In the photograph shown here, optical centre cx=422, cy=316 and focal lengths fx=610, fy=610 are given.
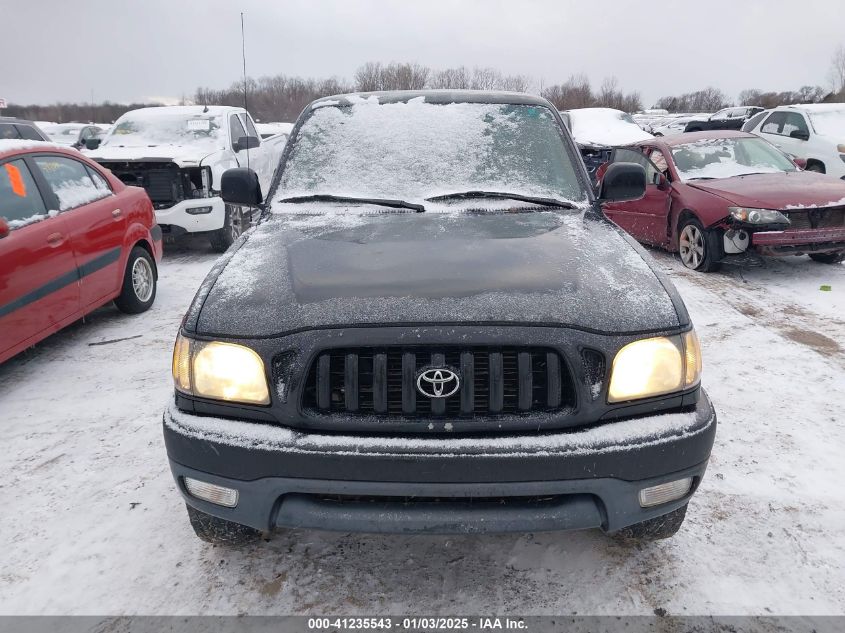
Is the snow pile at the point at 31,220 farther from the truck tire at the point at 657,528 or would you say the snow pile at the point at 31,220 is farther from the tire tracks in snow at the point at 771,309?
the tire tracks in snow at the point at 771,309

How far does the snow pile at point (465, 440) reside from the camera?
1.90m

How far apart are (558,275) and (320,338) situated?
89 cm

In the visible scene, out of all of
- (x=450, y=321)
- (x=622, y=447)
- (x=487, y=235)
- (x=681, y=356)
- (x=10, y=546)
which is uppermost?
(x=487, y=235)

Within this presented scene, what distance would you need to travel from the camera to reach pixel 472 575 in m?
2.42

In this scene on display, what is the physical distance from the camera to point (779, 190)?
6.73 metres

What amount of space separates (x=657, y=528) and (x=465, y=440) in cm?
102

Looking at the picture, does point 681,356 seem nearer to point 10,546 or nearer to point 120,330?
point 10,546

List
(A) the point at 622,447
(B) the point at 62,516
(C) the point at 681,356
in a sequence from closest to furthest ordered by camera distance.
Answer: (A) the point at 622,447 → (C) the point at 681,356 → (B) the point at 62,516

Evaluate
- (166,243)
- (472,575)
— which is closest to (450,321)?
(472,575)

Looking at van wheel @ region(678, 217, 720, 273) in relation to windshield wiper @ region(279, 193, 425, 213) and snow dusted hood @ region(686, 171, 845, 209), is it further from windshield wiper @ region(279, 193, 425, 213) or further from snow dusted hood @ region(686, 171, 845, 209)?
windshield wiper @ region(279, 193, 425, 213)

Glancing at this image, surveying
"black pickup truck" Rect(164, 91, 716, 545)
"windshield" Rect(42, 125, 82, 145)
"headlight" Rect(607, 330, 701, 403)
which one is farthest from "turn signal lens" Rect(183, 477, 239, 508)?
"windshield" Rect(42, 125, 82, 145)

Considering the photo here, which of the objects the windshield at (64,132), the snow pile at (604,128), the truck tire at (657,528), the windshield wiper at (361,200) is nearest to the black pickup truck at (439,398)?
the truck tire at (657,528)

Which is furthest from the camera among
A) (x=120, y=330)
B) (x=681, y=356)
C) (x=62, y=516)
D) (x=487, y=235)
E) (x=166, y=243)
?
(x=166, y=243)

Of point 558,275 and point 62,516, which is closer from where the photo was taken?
point 558,275
